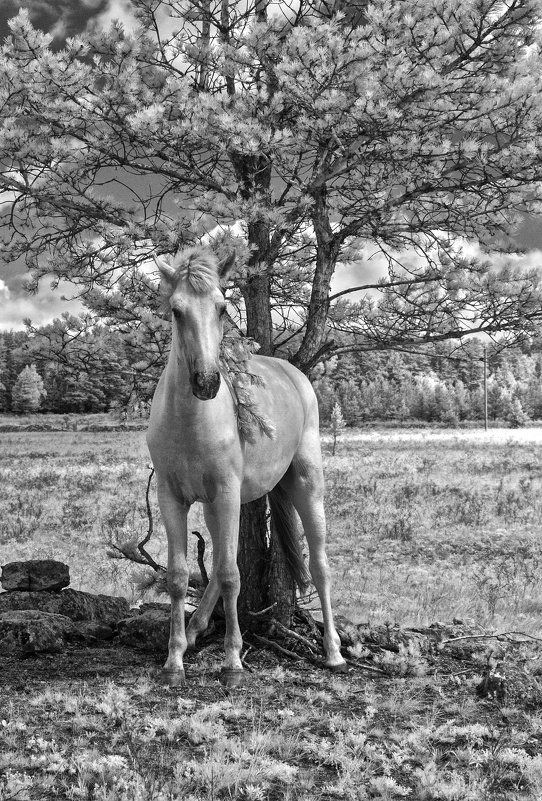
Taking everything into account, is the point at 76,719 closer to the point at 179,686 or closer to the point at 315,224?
the point at 179,686

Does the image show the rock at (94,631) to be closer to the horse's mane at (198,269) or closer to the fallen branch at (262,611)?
the fallen branch at (262,611)

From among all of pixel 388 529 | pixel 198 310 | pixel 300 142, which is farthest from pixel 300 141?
pixel 388 529

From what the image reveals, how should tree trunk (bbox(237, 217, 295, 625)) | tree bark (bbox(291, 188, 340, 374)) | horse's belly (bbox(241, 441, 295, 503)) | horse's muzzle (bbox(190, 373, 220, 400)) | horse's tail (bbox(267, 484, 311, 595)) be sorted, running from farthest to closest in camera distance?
tree bark (bbox(291, 188, 340, 374)) → tree trunk (bbox(237, 217, 295, 625)) → horse's tail (bbox(267, 484, 311, 595)) → horse's belly (bbox(241, 441, 295, 503)) → horse's muzzle (bbox(190, 373, 220, 400))

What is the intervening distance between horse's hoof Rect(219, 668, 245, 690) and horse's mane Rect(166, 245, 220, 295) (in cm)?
302

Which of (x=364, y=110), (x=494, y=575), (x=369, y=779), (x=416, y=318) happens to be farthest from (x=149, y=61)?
(x=494, y=575)

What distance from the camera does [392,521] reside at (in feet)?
58.9

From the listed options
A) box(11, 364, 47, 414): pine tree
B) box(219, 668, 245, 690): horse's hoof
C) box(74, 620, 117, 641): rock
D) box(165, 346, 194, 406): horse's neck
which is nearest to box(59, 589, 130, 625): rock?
box(74, 620, 117, 641): rock

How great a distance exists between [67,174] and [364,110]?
3069 mm

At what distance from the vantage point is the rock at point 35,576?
29.8ft

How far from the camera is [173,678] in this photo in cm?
549

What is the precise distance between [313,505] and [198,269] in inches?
113

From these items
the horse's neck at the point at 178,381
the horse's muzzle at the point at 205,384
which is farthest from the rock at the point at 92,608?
the horse's muzzle at the point at 205,384

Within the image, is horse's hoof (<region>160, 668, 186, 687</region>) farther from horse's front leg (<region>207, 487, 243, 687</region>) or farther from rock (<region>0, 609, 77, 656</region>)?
rock (<region>0, 609, 77, 656</region>)

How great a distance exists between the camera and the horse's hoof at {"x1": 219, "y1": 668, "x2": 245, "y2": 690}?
5.54 m
